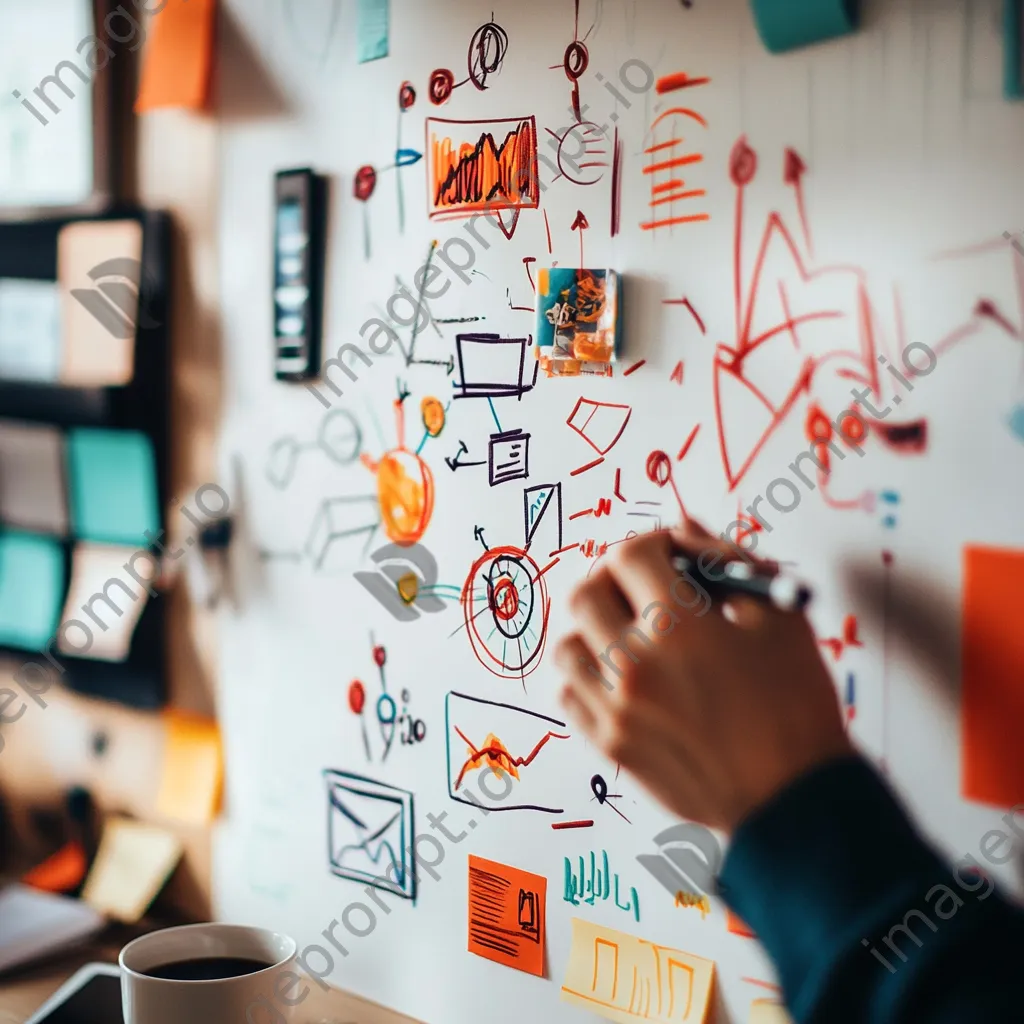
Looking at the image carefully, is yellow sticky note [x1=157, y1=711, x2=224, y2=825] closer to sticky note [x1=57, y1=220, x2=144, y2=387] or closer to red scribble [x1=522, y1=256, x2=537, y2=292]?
sticky note [x1=57, y1=220, x2=144, y2=387]

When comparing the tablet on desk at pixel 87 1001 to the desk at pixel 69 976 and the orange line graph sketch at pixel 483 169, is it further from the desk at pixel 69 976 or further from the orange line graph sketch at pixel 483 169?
the orange line graph sketch at pixel 483 169

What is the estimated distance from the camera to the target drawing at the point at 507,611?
2.53 ft

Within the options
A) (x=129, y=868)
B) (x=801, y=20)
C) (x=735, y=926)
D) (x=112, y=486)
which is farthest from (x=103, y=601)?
(x=801, y=20)

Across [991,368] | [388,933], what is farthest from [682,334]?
[388,933]

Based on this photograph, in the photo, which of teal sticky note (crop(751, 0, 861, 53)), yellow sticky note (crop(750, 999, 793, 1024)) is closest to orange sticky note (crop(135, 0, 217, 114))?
teal sticky note (crop(751, 0, 861, 53))

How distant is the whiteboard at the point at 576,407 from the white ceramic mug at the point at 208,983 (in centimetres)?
10

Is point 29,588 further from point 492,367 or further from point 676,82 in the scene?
point 676,82

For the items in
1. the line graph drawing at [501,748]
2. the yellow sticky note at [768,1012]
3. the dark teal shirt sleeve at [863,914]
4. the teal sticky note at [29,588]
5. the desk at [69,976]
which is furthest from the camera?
the teal sticky note at [29,588]

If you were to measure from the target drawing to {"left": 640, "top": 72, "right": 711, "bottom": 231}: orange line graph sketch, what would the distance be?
260mm

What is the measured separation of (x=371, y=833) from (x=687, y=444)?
436 millimetres

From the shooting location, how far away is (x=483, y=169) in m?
0.78

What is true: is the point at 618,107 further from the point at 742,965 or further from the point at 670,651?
the point at 742,965

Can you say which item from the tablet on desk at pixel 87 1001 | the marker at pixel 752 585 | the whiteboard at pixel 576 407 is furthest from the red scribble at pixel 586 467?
the tablet on desk at pixel 87 1001

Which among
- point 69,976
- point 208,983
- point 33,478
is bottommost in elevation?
point 69,976
